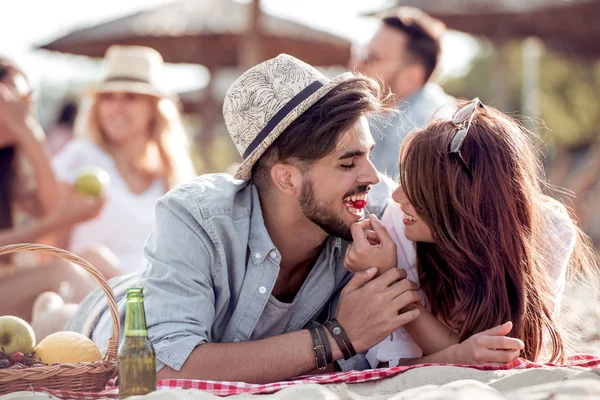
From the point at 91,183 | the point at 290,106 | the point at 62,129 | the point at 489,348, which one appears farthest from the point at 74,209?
the point at 62,129

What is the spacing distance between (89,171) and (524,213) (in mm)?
2914

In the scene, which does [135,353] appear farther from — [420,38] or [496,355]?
[420,38]

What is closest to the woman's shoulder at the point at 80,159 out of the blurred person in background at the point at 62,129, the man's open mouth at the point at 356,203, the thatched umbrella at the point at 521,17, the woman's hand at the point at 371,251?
the man's open mouth at the point at 356,203

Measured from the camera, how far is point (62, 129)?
984 centimetres

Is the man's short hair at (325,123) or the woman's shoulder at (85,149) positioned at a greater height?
the woman's shoulder at (85,149)

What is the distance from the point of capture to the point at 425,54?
639 centimetres

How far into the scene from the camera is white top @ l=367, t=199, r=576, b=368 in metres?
3.29

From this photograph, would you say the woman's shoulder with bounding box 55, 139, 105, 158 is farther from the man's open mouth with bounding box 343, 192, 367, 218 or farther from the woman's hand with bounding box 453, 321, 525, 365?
the woman's hand with bounding box 453, 321, 525, 365

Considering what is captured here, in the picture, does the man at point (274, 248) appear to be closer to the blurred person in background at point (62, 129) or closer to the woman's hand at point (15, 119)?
the woman's hand at point (15, 119)

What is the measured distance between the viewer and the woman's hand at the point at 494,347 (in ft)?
9.36

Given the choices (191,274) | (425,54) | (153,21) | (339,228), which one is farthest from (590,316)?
(153,21)

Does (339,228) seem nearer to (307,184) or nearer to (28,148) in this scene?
(307,184)

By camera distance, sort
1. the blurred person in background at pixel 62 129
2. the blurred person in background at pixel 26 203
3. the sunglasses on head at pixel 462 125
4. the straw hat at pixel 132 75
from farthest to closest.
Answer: the blurred person in background at pixel 62 129 → the straw hat at pixel 132 75 → the blurred person in background at pixel 26 203 → the sunglasses on head at pixel 462 125

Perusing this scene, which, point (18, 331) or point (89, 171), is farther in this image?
point (89, 171)
